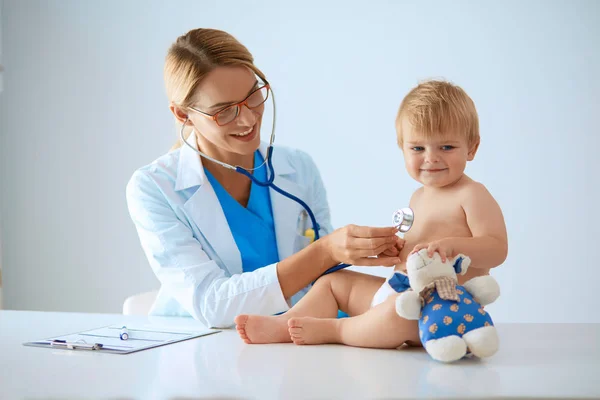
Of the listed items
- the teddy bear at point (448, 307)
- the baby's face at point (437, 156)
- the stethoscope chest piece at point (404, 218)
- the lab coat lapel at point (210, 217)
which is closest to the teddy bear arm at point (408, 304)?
the teddy bear at point (448, 307)

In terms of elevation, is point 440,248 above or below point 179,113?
below

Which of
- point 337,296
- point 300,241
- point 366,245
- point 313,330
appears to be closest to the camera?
point 313,330

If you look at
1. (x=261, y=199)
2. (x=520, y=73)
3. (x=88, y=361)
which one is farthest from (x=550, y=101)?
(x=88, y=361)

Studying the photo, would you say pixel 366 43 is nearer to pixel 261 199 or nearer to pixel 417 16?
pixel 417 16

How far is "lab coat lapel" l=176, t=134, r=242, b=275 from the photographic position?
70.8 inches

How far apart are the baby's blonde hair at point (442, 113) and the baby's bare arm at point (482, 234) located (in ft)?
0.41

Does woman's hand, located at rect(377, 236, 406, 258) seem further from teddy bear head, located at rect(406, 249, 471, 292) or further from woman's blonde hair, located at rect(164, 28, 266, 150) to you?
woman's blonde hair, located at rect(164, 28, 266, 150)

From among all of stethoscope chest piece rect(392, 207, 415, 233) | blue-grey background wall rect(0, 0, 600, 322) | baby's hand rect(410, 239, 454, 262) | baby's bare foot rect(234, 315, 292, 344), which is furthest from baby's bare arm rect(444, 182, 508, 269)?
blue-grey background wall rect(0, 0, 600, 322)

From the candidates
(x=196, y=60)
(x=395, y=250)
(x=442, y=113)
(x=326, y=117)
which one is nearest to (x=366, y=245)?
(x=395, y=250)

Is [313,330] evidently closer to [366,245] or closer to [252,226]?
[366,245]

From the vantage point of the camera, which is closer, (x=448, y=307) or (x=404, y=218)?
(x=448, y=307)

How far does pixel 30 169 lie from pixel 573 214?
3.32 m

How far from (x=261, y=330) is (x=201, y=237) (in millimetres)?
496

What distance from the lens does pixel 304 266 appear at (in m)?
1.59
